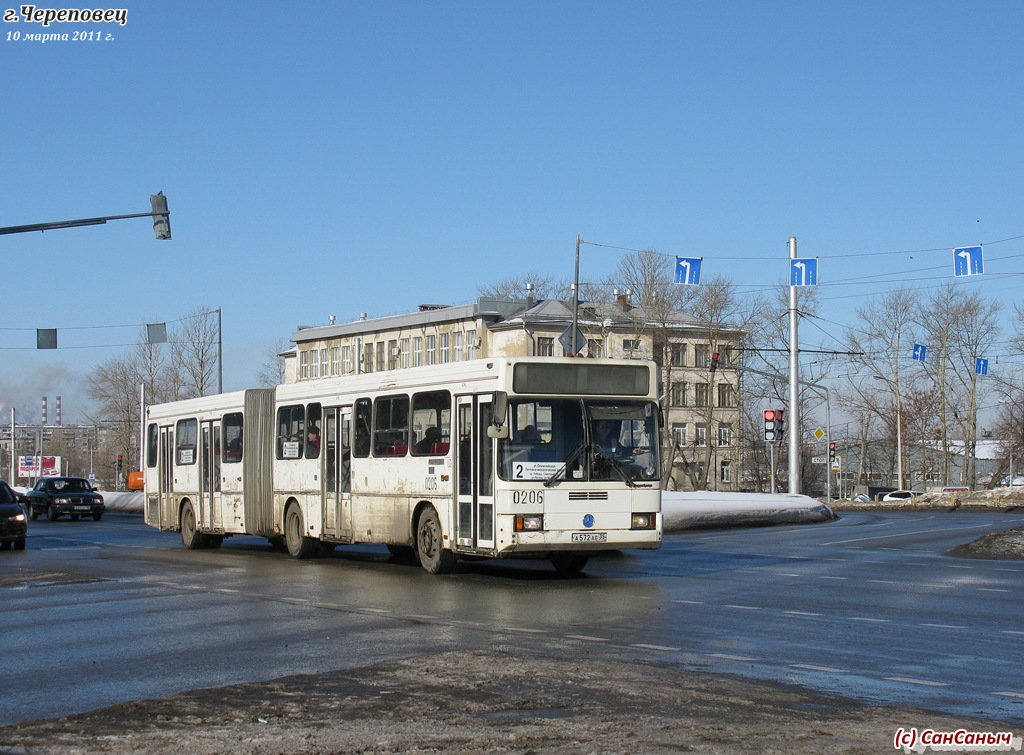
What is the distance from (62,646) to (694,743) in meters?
6.82

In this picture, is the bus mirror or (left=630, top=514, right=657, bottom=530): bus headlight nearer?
the bus mirror

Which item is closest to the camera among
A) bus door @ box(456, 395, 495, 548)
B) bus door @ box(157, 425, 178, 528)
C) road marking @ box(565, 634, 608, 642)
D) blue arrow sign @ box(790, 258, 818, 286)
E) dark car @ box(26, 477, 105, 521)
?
road marking @ box(565, 634, 608, 642)

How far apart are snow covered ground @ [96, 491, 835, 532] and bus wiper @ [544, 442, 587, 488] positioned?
47.8 feet

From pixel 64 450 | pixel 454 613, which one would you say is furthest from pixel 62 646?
pixel 64 450

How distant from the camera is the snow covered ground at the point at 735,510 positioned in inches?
1280

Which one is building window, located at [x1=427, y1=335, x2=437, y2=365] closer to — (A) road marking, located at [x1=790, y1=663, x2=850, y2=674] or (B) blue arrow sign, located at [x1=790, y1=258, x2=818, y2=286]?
(B) blue arrow sign, located at [x1=790, y1=258, x2=818, y2=286]

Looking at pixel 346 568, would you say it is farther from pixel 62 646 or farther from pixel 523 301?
pixel 523 301

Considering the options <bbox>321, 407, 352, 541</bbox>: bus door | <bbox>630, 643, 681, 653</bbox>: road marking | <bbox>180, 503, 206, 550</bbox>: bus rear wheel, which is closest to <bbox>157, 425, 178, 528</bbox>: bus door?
<bbox>180, 503, 206, 550</bbox>: bus rear wheel

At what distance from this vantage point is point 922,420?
279ft

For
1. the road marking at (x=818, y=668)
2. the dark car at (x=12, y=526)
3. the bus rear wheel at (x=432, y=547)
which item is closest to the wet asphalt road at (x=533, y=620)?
the road marking at (x=818, y=668)

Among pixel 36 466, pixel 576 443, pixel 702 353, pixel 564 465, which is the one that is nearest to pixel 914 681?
pixel 564 465

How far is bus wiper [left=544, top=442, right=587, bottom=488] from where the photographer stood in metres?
17.4

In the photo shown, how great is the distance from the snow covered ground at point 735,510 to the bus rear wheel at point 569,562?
12.7 metres

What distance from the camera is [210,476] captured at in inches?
1054
